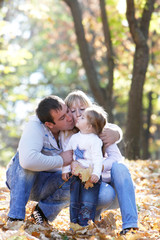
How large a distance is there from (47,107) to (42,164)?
638 mm

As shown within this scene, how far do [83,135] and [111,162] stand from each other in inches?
15.1

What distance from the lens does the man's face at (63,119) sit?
11.2 feet

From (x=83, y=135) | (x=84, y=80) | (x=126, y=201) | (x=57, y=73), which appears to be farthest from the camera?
(x=57, y=73)

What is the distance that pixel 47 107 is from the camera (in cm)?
343

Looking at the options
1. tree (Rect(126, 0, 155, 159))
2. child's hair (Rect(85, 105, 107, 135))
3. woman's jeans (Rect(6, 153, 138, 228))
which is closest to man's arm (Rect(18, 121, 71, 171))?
woman's jeans (Rect(6, 153, 138, 228))

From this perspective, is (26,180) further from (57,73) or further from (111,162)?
(57,73)

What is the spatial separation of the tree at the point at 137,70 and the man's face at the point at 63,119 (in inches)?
170

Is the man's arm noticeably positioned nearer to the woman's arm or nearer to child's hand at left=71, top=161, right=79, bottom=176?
child's hand at left=71, top=161, right=79, bottom=176

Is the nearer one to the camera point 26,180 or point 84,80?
point 26,180

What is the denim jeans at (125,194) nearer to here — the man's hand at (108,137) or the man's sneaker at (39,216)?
the man's hand at (108,137)

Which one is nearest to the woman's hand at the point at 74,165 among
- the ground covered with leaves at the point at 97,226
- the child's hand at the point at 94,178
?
the child's hand at the point at 94,178

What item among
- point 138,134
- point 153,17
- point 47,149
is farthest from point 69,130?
point 153,17

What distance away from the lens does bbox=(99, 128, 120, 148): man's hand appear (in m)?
3.37

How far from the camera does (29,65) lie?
21.5 m
